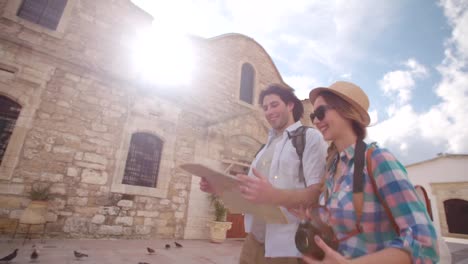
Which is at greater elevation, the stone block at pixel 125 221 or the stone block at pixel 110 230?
the stone block at pixel 125 221

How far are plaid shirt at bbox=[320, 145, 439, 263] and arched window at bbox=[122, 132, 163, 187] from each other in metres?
6.85

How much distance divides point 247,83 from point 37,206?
8964 millimetres

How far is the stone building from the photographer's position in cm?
568

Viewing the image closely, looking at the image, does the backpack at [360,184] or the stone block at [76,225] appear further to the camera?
the stone block at [76,225]

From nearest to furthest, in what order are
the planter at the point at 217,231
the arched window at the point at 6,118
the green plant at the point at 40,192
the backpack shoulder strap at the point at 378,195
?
the backpack shoulder strap at the point at 378,195 → the green plant at the point at 40,192 → the arched window at the point at 6,118 → the planter at the point at 217,231

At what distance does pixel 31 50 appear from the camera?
602 centimetres

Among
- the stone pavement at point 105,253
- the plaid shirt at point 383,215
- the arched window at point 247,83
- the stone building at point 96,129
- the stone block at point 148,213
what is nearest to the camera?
the plaid shirt at point 383,215

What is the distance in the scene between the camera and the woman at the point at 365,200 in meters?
0.79

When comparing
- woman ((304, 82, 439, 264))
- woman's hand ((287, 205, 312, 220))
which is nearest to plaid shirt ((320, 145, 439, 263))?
woman ((304, 82, 439, 264))

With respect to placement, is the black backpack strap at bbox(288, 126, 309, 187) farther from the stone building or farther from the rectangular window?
the rectangular window

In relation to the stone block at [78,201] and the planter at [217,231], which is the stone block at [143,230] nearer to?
the stone block at [78,201]

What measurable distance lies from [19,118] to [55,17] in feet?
10.8

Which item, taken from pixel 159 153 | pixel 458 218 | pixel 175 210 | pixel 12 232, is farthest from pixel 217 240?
pixel 458 218

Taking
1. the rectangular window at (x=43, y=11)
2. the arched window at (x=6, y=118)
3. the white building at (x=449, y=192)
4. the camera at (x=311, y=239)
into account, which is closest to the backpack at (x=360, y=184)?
the camera at (x=311, y=239)
